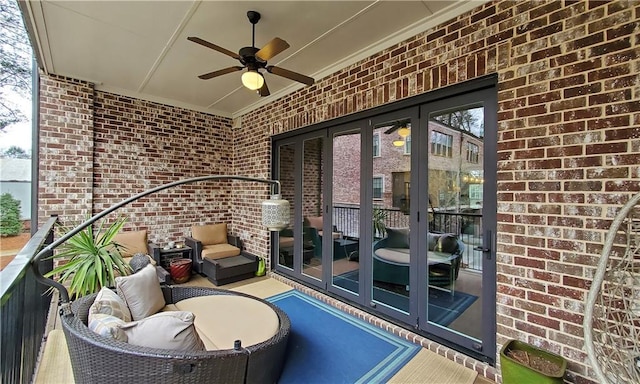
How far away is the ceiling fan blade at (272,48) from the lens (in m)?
2.25

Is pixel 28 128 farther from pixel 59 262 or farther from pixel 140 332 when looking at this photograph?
pixel 140 332

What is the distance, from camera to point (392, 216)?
123 inches

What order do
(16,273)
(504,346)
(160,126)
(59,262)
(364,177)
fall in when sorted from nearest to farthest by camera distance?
(16,273), (504,346), (364,177), (59,262), (160,126)

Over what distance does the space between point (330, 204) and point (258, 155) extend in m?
1.96

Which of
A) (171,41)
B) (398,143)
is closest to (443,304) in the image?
(398,143)

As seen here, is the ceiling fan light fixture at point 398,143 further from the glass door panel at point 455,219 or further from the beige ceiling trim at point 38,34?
Answer: the beige ceiling trim at point 38,34

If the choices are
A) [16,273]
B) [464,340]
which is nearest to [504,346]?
[464,340]

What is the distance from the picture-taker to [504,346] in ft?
6.57

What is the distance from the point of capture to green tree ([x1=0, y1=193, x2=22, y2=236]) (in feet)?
10.0

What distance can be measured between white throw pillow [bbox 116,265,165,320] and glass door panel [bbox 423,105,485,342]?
2503 mm

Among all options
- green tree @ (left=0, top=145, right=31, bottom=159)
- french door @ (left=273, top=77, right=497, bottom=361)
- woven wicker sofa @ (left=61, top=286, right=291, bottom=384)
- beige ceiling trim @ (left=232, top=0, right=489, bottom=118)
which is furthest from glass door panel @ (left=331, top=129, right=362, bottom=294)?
green tree @ (left=0, top=145, right=31, bottom=159)

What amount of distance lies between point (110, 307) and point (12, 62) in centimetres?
342

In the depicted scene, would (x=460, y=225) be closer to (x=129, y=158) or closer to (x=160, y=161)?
(x=160, y=161)

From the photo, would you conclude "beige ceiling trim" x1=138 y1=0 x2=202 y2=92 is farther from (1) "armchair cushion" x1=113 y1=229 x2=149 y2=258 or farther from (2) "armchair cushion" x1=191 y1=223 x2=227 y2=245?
(2) "armchair cushion" x1=191 y1=223 x2=227 y2=245
